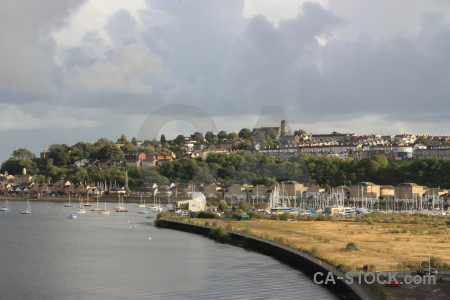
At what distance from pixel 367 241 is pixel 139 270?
56.9ft

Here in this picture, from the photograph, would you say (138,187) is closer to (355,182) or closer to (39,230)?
(355,182)

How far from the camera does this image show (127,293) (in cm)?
3269

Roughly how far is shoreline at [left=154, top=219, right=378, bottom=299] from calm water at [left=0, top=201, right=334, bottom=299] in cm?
67

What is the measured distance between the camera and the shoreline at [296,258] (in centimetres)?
2967

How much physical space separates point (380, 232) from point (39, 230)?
32994mm

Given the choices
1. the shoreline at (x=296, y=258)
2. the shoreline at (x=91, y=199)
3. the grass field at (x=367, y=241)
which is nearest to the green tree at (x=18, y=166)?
the shoreline at (x=91, y=199)

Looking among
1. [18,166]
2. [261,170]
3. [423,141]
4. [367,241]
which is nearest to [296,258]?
[367,241]

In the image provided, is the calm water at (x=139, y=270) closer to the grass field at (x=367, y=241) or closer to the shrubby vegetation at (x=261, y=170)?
the grass field at (x=367, y=241)

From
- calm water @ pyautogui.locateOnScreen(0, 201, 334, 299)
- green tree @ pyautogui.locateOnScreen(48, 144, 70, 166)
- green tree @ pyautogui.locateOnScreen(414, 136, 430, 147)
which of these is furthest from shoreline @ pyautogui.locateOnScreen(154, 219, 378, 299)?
green tree @ pyautogui.locateOnScreen(48, 144, 70, 166)

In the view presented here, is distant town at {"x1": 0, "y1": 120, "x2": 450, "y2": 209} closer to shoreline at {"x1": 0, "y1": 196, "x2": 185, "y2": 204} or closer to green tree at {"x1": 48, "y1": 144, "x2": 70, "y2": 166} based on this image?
green tree at {"x1": 48, "y1": 144, "x2": 70, "y2": 166}

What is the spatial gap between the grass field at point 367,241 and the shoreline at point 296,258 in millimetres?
831

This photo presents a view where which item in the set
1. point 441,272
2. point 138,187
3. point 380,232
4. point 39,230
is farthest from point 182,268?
point 138,187

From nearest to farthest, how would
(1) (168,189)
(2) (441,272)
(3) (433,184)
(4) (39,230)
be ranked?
(2) (441,272) < (4) (39,230) < (3) (433,184) < (1) (168,189)

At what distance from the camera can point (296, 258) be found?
41250mm
